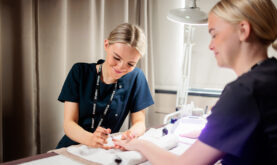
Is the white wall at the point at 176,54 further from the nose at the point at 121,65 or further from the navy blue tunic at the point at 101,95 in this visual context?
the nose at the point at 121,65

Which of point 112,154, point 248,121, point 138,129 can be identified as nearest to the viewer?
point 248,121

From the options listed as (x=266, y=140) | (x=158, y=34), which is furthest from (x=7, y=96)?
(x=158, y=34)

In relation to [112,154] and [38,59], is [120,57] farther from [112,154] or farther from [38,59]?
[38,59]

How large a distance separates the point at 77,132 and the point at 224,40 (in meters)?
0.80

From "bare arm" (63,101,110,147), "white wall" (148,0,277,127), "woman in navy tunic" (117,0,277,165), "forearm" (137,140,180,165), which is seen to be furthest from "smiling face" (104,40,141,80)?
"white wall" (148,0,277,127)

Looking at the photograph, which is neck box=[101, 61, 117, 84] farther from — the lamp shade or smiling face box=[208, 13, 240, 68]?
smiling face box=[208, 13, 240, 68]

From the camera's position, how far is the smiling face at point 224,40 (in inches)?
26.7

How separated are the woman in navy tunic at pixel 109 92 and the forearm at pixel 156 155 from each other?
0.25 m

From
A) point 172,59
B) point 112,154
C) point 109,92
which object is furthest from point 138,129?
point 172,59

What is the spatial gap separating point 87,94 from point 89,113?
11cm

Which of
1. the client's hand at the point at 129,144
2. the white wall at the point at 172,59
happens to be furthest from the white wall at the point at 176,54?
the client's hand at the point at 129,144

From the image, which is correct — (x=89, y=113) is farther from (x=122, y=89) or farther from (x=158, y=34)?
(x=158, y=34)

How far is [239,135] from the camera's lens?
0.58 meters

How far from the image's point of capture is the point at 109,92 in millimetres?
1421
